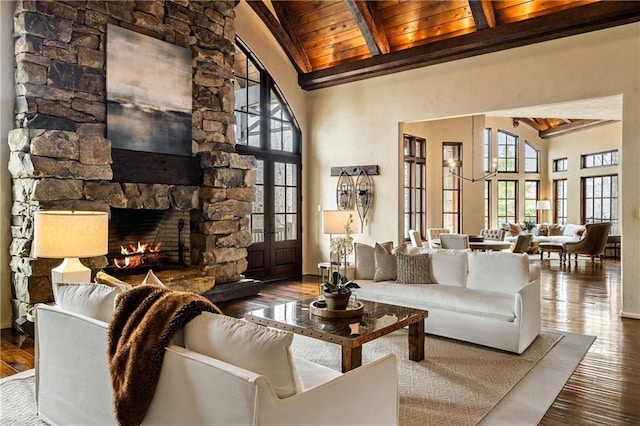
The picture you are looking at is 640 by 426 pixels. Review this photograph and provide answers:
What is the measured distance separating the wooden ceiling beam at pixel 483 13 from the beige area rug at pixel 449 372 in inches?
161

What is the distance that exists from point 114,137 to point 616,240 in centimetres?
1139

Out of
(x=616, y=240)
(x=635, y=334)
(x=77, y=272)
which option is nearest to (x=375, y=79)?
(x=635, y=334)

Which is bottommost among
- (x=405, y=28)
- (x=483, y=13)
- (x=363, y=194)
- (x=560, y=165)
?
(x=363, y=194)

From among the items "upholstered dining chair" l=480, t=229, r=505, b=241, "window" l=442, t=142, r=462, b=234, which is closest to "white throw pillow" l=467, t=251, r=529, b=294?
"upholstered dining chair" l=480, t=229, r=505, b=241

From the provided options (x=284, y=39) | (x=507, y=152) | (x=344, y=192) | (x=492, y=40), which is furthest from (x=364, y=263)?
(x=507, y=152)

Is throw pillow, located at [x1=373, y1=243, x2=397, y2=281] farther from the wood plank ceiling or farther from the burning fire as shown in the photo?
the wood plank ceiling

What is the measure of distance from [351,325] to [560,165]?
13189 millimetres

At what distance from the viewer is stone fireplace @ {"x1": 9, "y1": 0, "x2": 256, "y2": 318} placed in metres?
4.51

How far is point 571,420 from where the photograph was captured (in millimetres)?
2744

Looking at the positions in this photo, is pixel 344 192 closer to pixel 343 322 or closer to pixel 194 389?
pixel 343 322

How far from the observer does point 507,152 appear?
14.1m

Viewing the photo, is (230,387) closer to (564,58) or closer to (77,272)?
(77,272)

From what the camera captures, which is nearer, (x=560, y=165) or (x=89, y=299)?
(x=89, y=299)

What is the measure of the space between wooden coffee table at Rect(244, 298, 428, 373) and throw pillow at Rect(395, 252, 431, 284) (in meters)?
1.04
